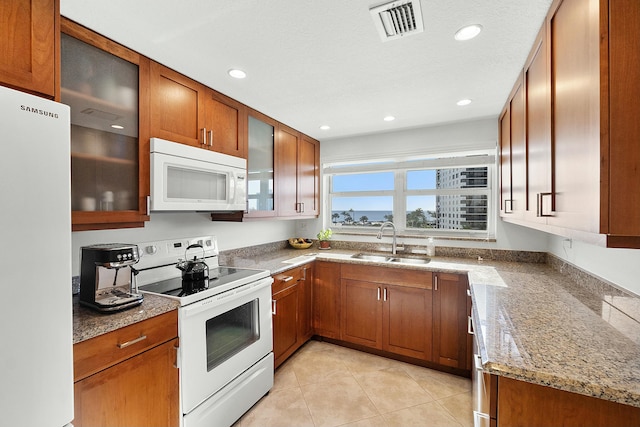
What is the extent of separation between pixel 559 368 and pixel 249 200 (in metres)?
2.18

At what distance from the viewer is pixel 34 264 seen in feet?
2.94

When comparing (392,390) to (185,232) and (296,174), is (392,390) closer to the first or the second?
(185,232)

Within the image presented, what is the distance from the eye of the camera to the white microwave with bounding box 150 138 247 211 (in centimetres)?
171

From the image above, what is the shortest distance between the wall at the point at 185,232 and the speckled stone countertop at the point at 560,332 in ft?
6.88

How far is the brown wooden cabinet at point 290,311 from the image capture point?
2.42m

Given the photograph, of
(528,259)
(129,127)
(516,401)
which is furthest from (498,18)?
(528,259)

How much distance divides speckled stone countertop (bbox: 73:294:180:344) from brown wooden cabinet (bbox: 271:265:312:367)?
3.15ft

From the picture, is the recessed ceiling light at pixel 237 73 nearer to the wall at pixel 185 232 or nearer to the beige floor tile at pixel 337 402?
the wall at pixel 185 232

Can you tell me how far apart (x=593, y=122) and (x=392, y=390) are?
85.6 inches

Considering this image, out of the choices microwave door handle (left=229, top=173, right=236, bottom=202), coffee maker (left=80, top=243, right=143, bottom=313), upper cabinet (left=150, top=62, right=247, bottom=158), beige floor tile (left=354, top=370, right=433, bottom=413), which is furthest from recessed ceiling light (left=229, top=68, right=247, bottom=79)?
beige floor tile (left=354, top=370, right=433, bottom=413)

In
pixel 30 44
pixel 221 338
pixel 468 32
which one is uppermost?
pixel 468 32

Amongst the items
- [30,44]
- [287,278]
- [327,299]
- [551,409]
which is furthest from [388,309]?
[30,44]

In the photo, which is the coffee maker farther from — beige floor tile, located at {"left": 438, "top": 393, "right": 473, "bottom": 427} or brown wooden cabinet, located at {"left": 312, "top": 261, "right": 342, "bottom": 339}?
beige floor tile, located at {"left": 438, "top": 393, "right": 473, "bottom": 427}

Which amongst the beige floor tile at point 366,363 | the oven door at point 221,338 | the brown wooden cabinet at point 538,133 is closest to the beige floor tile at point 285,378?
the oven door at point 221,338
